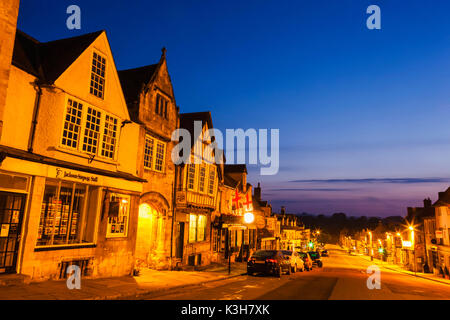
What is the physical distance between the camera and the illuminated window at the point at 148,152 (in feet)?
61.1

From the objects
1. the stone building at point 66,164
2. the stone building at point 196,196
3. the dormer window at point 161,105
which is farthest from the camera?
the stone building at point 196,196

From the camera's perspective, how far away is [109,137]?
15.5 m

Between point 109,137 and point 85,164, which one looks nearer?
point 85,164

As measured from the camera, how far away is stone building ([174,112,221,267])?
837 inches

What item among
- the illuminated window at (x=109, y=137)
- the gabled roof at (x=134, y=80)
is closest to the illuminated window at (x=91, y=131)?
the illuminated window at (x=109, y=137)

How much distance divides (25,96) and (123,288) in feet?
26.8

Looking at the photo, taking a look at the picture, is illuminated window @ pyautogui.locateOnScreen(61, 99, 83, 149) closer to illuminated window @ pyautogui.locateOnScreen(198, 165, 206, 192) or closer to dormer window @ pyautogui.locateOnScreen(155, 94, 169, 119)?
dormer window @ pyautogui.locateOnScreen(155, 94, 169, 119)

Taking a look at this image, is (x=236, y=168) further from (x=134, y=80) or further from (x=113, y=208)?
(x=113, y=208)

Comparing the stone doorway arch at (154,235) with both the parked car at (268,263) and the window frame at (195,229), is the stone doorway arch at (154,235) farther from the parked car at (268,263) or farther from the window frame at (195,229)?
the parked car at (268,263)

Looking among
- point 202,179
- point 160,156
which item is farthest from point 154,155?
point 202,179

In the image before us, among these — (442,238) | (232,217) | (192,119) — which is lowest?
(442,238)

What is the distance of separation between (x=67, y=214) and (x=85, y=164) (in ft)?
7.50

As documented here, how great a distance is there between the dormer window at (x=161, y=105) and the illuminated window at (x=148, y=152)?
2020mm

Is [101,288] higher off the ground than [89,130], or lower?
lower
